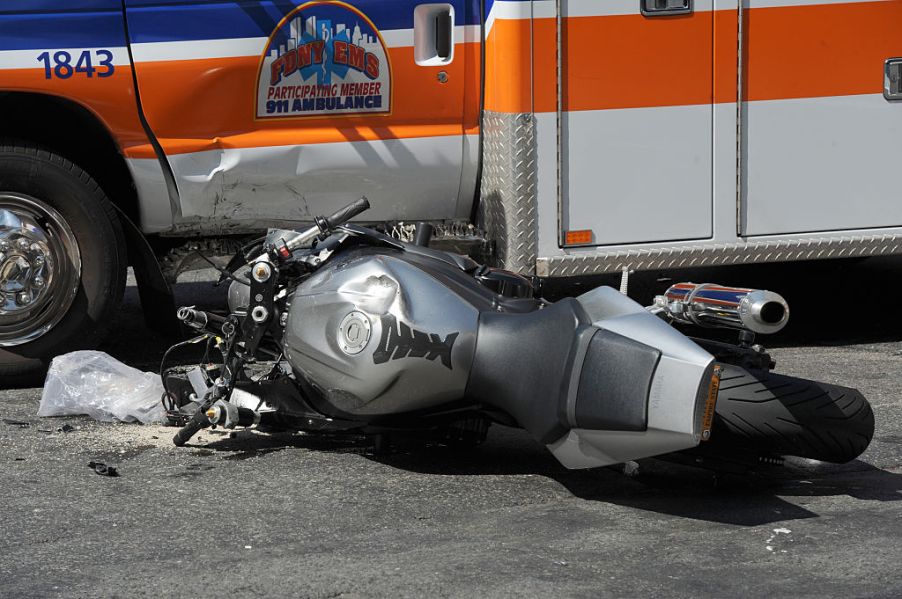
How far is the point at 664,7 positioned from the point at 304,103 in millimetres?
1631

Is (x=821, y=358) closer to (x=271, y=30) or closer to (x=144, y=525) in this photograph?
(x=271, y=30)

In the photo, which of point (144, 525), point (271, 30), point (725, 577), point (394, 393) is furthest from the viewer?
point (271, 30)

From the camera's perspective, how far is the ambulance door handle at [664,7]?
6.07 meters

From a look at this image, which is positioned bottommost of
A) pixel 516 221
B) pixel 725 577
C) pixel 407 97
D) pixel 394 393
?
pixel 725 577

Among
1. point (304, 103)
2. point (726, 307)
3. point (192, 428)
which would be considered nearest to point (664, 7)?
point (304, 103)

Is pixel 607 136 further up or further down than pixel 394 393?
further up

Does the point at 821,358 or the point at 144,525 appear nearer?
the point at 144,525

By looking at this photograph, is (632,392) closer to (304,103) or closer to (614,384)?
(614,384)

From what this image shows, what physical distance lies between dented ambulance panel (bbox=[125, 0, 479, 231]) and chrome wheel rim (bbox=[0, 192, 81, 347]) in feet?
1.80

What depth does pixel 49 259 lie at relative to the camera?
5918mm

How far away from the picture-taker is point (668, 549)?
13.3ft

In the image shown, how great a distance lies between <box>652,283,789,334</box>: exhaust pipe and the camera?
412cm

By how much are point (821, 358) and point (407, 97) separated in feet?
7.54

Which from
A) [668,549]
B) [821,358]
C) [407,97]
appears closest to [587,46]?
[407,97]
